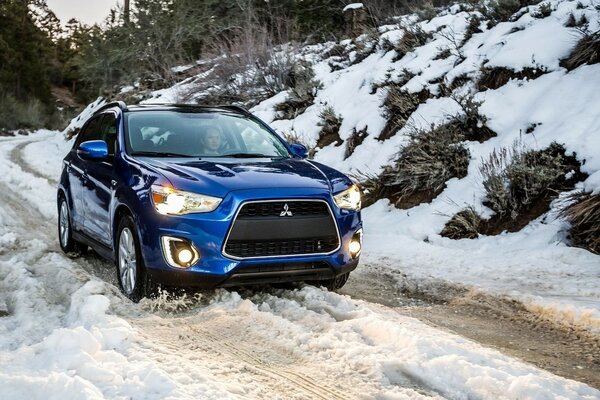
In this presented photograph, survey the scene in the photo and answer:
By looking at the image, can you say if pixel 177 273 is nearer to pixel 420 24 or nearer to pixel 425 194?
pixel 425 194

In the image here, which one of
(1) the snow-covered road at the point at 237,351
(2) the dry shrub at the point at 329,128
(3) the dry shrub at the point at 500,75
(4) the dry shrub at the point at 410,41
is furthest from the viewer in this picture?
(4) the dry shrub at the point at 410,41

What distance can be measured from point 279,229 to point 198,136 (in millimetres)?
1662

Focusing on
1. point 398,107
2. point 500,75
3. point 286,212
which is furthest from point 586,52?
point 286,212

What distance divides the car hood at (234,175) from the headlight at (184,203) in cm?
5

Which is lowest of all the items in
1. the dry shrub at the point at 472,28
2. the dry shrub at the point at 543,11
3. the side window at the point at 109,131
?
the side window at the point at 109,131

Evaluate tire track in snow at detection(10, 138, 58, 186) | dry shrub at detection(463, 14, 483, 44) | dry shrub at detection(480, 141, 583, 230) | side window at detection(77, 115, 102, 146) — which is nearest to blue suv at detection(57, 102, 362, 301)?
side window at detection(77, 115, 102, 146)

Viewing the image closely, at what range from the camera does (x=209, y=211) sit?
4738 millimetres

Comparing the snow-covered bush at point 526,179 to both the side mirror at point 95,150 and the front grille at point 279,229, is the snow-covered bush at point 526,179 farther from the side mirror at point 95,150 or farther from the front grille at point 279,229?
the side mirror at point 95,150

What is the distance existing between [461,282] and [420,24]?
30.2ft

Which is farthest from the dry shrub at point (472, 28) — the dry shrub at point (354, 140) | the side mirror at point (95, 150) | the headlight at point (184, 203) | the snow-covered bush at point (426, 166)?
the headlight at point (184, 203)

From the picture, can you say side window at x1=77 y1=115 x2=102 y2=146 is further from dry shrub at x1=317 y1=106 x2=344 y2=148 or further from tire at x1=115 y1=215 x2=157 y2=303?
dry shrub at x1=317 y1=106 x2=344 y2=148

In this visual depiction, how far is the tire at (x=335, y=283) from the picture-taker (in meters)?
5.62

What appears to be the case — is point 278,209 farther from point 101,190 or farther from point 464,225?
point 464,225

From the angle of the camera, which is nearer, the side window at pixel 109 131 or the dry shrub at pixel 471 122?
the side window at pixel 109 131
